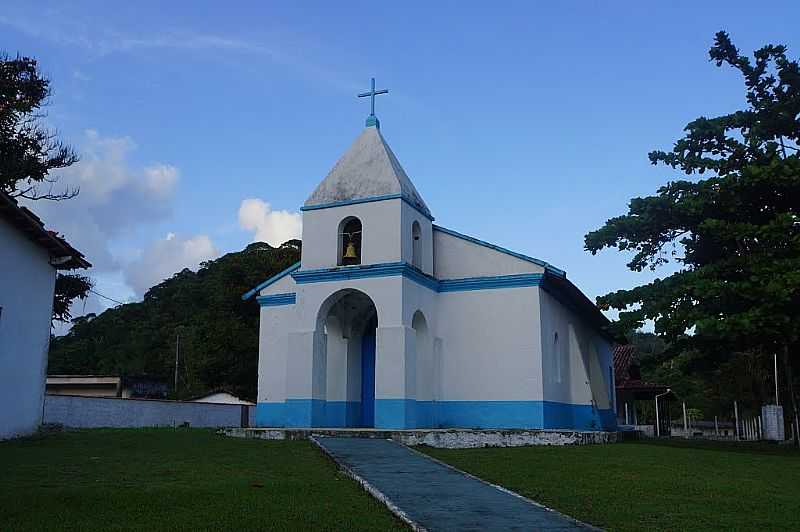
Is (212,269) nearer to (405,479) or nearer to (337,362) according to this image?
(337,362)

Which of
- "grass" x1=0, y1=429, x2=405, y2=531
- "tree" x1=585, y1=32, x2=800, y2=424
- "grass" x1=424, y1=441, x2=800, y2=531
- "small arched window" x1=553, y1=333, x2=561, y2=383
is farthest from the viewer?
"small arched window" x1=553, y1=333, x2=561, y2=383

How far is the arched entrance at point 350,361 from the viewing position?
20656 millimetres

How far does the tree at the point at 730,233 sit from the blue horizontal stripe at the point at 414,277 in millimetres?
2171

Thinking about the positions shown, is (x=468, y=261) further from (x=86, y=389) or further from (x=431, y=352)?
(x=86, y=389)

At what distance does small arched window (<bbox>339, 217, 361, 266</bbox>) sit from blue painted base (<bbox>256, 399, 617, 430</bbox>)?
373 centimetres

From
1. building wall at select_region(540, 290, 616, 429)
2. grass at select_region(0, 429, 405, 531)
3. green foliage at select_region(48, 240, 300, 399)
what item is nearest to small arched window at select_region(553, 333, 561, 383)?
building wall at select_region(540, 290, 616, 429)

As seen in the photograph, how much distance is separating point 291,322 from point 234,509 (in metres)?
14.2

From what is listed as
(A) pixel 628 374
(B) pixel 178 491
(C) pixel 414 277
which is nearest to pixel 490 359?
(C) pixel 414 277

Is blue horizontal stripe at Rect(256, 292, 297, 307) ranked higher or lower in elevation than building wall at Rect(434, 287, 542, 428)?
higher

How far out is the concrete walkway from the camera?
7.16 meters

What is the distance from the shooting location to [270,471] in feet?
37.1

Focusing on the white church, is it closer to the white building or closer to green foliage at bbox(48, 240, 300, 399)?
the white building

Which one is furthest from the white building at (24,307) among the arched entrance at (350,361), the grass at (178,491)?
the arched entrance at (350,361)

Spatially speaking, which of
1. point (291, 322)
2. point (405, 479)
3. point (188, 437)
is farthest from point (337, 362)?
point (405, 479)
